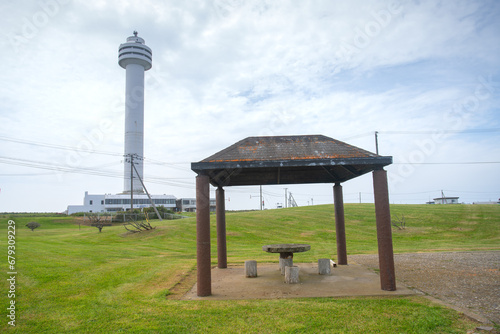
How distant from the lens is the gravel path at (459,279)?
7359 millimetres

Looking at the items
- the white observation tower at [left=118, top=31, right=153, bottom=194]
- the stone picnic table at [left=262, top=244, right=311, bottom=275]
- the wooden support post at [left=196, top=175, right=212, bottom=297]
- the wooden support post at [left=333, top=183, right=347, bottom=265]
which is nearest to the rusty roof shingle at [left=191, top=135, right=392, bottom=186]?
the wooden support post at [left=196, top=175, right=212, bottom=297]

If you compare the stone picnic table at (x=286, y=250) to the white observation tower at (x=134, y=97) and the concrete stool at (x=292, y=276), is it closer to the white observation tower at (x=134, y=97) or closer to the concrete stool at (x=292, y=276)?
the concrete stool at (x=292, y=276)

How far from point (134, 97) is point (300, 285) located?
102 m

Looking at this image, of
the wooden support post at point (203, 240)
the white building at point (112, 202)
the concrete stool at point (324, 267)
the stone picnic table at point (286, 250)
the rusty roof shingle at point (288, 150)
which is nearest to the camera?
the wooden support post at point (203, 240)

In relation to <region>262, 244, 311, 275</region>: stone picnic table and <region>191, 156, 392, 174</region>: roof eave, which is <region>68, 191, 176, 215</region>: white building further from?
<region>191, 156, 392, 174</region>: roof eave

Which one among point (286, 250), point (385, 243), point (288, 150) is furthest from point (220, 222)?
point (385, 243)

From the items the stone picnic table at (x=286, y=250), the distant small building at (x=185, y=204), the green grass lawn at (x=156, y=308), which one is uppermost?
the distant small building at (x=185, y=204)

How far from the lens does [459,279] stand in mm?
10125

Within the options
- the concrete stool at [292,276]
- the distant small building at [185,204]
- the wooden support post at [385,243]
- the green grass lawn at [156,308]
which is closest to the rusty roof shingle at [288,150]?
the wooden support post at [385,243]

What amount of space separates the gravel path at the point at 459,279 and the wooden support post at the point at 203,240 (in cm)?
568

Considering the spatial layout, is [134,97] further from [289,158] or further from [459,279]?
[459,279]

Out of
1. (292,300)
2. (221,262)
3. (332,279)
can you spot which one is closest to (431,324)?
(292,300)

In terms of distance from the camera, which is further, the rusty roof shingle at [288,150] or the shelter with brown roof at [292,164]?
the rusty roof shingle at [288,150]

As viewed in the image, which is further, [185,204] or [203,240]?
[185,204]
